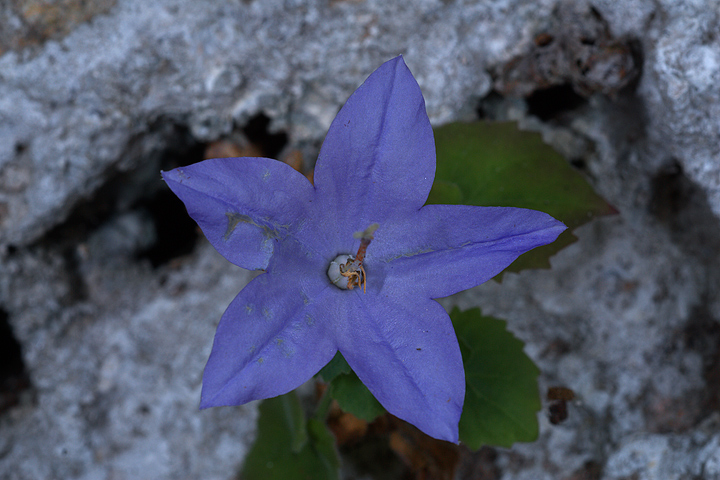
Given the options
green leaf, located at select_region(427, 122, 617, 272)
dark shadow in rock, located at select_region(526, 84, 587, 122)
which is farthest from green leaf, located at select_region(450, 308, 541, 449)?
dark shadow in rock, located at select_region(526, 84, 587, 122)

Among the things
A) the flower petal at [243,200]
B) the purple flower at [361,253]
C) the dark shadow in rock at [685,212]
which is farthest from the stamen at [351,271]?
the dark shadow in rock at [685,212]

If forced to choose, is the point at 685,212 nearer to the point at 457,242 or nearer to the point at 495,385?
the point at 495,385

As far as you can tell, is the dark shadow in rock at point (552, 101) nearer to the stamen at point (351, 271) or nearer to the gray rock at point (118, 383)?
the stamen at point (351, 271)

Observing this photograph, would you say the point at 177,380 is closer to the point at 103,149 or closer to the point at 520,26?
the point at 103,149

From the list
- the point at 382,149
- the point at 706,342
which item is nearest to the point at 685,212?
the point at 706,342

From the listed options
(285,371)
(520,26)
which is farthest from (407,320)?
(520,26)

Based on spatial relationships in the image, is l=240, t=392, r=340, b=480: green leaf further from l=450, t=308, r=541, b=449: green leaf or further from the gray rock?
l=450, t=308, r=541, b=449: green leaf
